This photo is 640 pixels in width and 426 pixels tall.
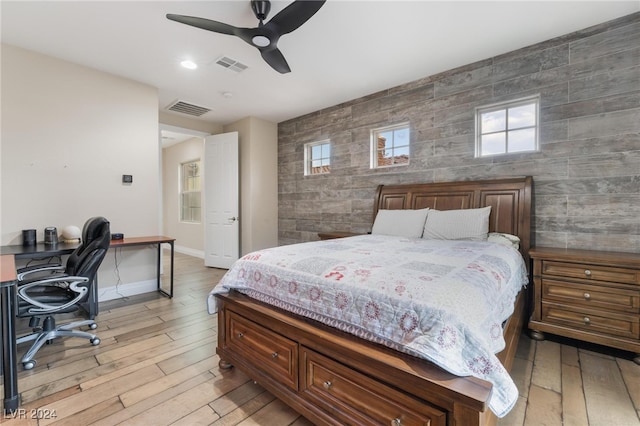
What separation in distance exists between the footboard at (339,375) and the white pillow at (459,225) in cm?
102

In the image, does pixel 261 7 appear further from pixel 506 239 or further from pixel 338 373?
pixel 506 239

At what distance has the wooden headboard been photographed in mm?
2701

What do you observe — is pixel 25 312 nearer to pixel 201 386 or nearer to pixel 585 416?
pixel 201 386

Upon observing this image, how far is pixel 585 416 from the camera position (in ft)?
5.06

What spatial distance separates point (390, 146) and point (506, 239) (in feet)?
6.37

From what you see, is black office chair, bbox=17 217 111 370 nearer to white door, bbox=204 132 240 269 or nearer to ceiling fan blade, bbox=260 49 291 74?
ceiling fan blade, bbox=260 49 291 74

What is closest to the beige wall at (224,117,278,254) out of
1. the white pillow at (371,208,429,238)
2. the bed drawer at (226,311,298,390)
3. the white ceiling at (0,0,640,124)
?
the white ceiling at (0,0,640,124)

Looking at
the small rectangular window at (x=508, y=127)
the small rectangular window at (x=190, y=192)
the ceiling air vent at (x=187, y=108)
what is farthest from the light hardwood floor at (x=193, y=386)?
the small rectangular window at (x=190, y=192)

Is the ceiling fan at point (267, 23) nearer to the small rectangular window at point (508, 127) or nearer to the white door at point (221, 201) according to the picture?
the small rectangular window at point (508, 127)

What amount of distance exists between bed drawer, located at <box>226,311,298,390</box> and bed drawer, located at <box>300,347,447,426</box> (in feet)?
0.28

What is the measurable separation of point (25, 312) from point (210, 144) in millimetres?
3809

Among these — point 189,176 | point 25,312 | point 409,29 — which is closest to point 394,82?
point 409,29

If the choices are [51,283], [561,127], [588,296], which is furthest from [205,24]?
[588,296]

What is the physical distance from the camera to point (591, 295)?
2.19 meters
